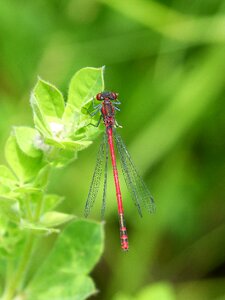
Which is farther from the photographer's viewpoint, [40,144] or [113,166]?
[113,166]

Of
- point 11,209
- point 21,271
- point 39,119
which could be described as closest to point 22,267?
point 21,271

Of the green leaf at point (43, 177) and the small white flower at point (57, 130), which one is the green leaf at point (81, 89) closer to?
the small white flower at point (57, 130)

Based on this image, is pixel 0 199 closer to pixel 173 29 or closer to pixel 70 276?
pixel 70 276

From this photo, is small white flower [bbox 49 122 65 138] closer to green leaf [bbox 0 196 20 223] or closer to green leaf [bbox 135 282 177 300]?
green leaf [bbox 0 196 20 223]

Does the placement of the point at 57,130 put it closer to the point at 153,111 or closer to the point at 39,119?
the point at 39,119

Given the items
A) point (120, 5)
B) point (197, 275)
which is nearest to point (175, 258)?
point (197, 275)

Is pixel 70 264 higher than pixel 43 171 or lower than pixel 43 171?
lower
